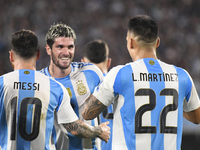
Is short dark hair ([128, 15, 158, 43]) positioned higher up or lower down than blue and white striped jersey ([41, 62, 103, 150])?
higher up

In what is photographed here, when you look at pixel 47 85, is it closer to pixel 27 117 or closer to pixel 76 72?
pixel 27 117

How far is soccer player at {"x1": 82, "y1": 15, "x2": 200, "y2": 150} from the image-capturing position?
7.11 ft

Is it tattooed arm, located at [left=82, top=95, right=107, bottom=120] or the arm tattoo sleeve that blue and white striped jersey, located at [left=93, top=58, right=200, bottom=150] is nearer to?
tattooed arm, located at [left=82, top=95, right=107, bottom=120]

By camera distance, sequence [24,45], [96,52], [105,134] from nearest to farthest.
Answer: [24,45], [105,134], [96,52]

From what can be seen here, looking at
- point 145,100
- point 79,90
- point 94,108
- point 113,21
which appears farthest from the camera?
point 113,21

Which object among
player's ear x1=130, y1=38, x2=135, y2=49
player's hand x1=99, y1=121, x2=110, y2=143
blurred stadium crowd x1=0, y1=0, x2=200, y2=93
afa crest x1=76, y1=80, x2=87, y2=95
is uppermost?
blurred stadium crowd x1=0, y1=0, x2=200, y2=93

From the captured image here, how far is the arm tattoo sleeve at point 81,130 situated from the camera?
2.45 meters

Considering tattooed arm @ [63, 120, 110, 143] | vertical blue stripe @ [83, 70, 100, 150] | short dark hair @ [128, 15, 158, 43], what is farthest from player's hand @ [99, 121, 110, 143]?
short dark hair @ [128, 15, 158, 43]

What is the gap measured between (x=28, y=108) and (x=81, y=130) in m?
0.51

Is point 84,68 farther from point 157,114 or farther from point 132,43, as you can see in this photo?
point 157,114

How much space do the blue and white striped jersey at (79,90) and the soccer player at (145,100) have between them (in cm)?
82

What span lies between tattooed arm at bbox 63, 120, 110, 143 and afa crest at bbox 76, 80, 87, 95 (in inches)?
25.1

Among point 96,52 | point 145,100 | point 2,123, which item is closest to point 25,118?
point 2,123

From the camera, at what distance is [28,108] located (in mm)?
2275
